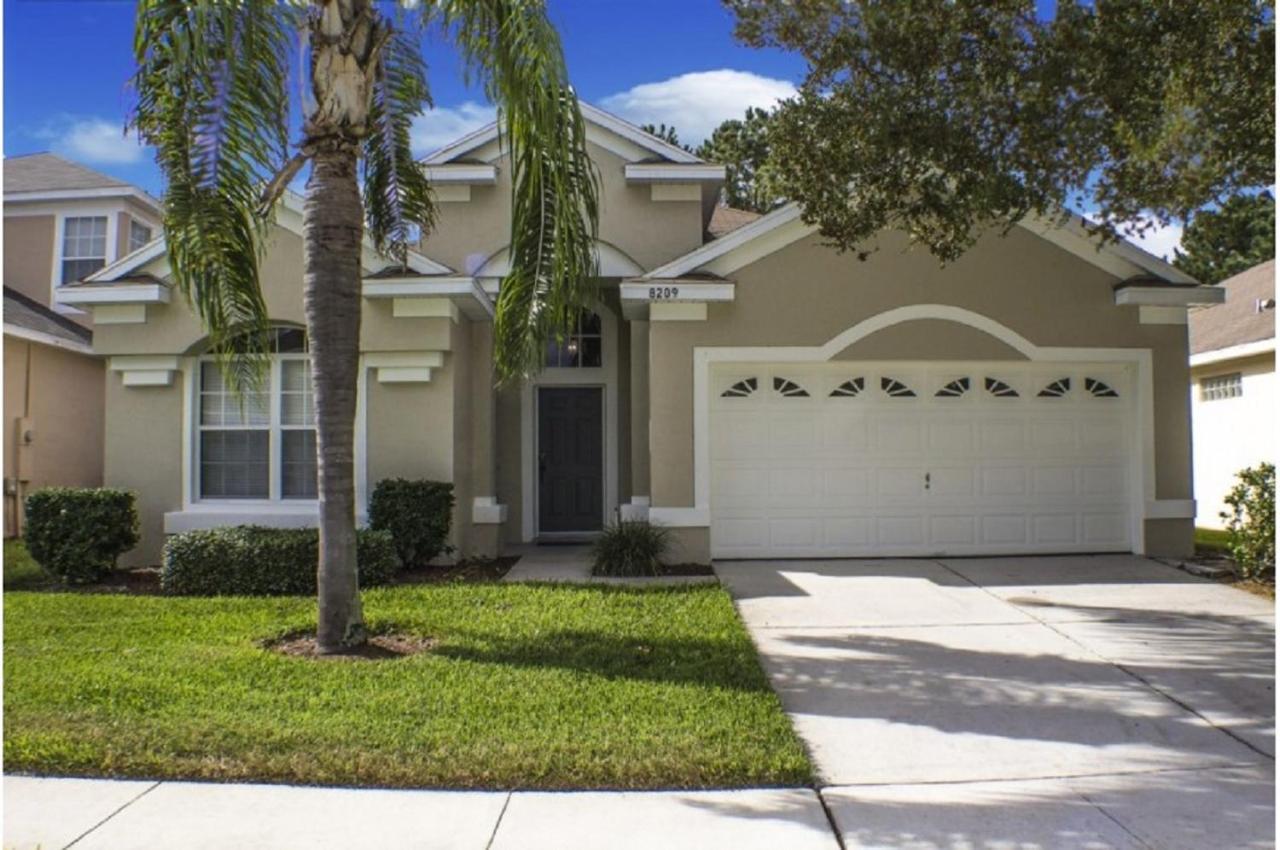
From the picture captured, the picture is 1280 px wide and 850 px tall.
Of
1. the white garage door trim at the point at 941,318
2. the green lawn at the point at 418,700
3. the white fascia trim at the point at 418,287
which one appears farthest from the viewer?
the white garage door trim at the point at 941,318

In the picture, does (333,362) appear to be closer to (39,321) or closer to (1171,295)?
(1171,295)

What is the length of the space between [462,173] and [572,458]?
4.28m

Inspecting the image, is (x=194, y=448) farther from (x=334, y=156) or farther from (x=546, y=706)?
(x=546, y=706)

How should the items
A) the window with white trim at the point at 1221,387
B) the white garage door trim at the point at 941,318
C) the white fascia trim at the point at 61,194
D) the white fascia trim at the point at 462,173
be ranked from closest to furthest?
the white garage door trim at the point at 941,318 < the white fascia trim at the point at 462,173 < the window with white trim at the point at 1221,387 < the white fascia trim at the point at 61,194

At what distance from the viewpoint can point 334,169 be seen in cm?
719

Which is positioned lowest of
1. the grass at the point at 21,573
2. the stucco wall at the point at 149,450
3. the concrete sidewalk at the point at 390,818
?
the concrete sidewalk at the point at 390,818

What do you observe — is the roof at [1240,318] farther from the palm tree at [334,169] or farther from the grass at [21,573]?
the grass at [21,573]

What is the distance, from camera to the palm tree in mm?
6832

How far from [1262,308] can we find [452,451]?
13960 mm

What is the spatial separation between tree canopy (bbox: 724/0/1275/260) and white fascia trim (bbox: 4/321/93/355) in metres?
11.6

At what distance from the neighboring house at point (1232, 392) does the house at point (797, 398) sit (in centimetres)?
430

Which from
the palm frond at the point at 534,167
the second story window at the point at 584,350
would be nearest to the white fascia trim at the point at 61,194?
the second story window at the point at 584,350

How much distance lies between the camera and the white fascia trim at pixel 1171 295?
11.2 meters

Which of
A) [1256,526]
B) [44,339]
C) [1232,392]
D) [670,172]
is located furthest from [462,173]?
[1232,392]
